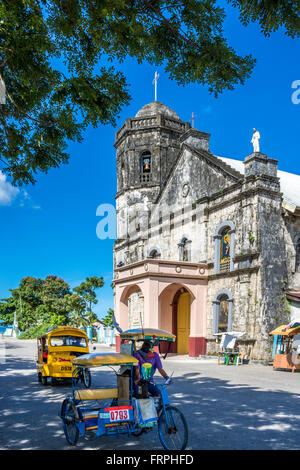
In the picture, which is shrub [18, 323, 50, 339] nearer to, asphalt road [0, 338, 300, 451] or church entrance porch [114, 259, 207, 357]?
church entrance porch [114, 259, 207, 357]

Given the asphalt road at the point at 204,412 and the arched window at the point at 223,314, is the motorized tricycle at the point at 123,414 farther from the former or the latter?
the arched window at the point at 223,314

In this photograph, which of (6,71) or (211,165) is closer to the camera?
(6,71)

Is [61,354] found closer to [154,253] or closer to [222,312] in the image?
[222,312]

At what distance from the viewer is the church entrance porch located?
20016 millimetres

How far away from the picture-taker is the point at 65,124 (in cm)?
734

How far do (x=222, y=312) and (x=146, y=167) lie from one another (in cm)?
1343

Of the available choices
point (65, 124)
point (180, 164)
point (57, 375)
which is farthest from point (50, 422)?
point (180, 164)

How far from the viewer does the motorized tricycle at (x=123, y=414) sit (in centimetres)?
561

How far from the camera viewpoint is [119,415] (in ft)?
18.6

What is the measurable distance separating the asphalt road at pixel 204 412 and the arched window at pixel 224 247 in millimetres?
6880

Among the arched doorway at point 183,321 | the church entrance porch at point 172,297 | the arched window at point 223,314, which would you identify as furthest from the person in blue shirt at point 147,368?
the arched doorway at point 183,321

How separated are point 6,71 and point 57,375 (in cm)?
790

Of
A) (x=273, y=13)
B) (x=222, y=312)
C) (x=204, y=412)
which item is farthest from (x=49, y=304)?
(x=273, y=13)

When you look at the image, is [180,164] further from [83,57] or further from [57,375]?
[83,57]
